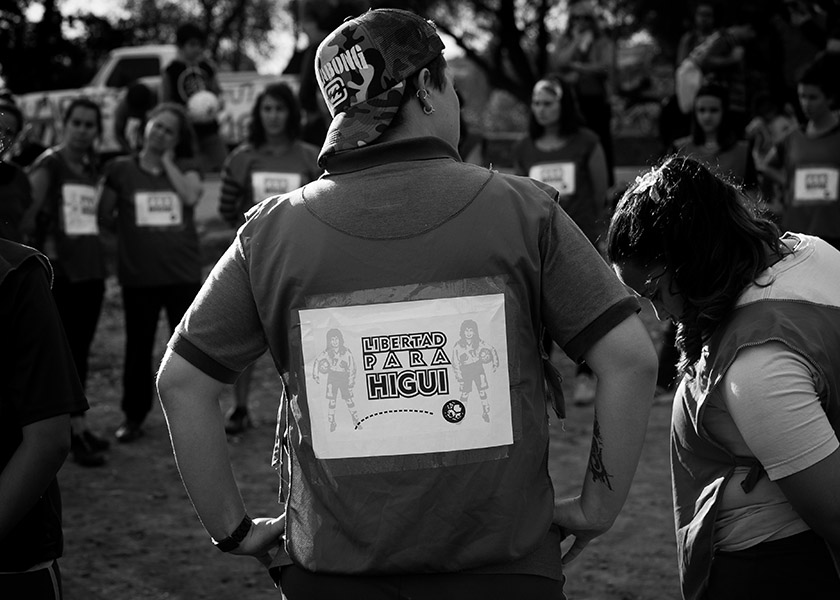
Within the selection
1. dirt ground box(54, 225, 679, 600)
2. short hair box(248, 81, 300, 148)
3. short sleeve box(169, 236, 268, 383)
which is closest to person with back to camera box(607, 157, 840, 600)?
short sleeve box(169, 236, 268, 383)

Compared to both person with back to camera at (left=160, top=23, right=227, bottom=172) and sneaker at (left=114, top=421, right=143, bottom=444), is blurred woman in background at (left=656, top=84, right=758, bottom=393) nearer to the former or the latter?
sneaker at (left=114, top=421, right=143, bottom=444)

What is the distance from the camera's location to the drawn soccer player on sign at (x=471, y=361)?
6.88ft

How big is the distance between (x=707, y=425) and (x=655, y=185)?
54 centimetres

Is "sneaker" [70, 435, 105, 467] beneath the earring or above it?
beneath

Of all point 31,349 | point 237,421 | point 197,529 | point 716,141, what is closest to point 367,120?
point 31,349

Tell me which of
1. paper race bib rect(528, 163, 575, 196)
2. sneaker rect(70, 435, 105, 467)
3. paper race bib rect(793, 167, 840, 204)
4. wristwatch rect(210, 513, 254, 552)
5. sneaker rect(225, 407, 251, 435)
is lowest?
sneaker rect(225, 407, 251, 435)

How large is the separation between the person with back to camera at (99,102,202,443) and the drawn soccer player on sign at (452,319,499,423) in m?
5.35

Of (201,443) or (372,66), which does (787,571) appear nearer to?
(201,443)

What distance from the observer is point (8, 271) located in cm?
231

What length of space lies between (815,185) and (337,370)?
6.52 m

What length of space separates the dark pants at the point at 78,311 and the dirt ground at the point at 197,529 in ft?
2.30

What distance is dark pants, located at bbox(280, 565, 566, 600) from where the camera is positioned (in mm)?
2078

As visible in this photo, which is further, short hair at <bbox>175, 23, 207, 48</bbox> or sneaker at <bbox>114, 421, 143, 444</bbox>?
short hair at <bbox>175, 23, 207, 48</bbox>

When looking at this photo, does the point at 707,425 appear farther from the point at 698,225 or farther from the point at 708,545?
the point at 698,225
